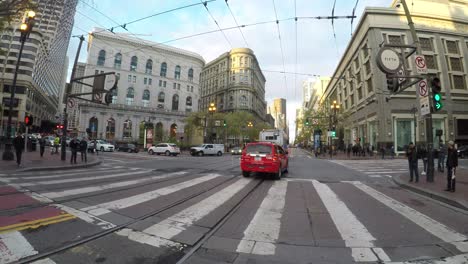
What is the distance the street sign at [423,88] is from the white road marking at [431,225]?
5870mm

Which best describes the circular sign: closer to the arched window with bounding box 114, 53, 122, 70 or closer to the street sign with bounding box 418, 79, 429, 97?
the street sign with bounding box 418, 79, 429, 97

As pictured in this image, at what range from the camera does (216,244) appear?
4547 millimetres

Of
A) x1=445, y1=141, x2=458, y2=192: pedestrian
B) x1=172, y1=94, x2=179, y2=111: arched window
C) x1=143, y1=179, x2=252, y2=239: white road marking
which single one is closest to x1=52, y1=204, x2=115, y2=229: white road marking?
x1=143, y1=179, x2=252, y2=239: white road marking

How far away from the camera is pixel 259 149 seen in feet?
43.0

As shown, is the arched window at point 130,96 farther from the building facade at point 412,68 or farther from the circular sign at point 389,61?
the circular sign at point 389,61

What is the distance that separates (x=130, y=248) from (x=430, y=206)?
8022 millimetres

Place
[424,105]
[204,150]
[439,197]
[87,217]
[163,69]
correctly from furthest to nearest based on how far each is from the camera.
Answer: [163,69] → [204,150] → [424,105] → [439,197] → [87,217]

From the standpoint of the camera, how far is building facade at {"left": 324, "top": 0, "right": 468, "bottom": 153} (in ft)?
138

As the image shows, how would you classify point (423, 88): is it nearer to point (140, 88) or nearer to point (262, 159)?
point (262, 159)

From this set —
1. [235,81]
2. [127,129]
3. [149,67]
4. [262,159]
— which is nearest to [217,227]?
[262,159]

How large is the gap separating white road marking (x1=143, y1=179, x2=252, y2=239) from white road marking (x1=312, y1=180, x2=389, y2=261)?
112 inches

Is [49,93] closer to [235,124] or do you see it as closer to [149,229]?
[235,124]

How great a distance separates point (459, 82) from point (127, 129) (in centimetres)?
7546

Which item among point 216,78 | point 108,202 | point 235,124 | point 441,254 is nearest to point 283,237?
point 441,254
